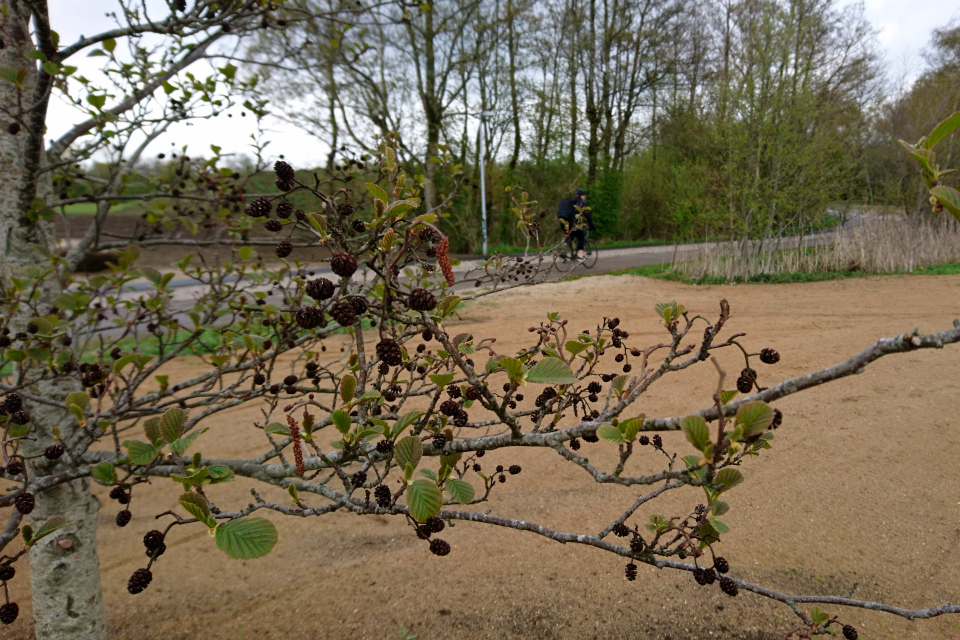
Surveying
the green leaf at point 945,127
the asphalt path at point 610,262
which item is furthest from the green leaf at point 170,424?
the asphalt path at point 610,262

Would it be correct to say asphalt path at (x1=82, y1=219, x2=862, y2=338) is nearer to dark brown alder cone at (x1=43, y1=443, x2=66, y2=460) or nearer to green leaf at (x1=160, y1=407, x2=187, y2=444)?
dark brown alder cone at (x1=43, y1=443, x2=66, y2=460)

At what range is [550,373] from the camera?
3.04 feet

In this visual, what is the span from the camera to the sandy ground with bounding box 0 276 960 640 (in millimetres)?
1923

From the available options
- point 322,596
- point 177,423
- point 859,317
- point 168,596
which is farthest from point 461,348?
point 859,317

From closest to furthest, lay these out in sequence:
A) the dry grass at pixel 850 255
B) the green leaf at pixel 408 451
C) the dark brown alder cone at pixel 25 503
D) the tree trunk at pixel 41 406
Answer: the green leaf at pixel 408 451
the dark brown alder cone at pixel 25 503
the tree trunk at pixel 41 406
the dry grass at pixel 850 255

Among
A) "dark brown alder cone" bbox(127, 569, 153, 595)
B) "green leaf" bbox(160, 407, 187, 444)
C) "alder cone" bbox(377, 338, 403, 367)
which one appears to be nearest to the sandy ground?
"dark brown alder cone" bbox(127, 569, 153, 595)

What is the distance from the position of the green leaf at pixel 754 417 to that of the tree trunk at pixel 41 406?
6.11 ft

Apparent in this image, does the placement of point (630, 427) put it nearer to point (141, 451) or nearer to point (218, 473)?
point (218, 473)

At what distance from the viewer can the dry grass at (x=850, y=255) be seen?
393 inches

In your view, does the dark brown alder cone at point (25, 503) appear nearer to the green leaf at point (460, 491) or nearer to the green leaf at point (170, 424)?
the green leaf at point (170, 424)

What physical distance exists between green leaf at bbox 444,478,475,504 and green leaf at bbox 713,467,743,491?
431mm

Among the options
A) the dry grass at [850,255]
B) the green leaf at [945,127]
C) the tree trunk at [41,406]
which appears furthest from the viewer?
the dry grass at [850,255]

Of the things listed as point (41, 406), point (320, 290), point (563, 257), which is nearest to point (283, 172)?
point (320, 290)

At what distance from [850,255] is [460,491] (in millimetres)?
11580
